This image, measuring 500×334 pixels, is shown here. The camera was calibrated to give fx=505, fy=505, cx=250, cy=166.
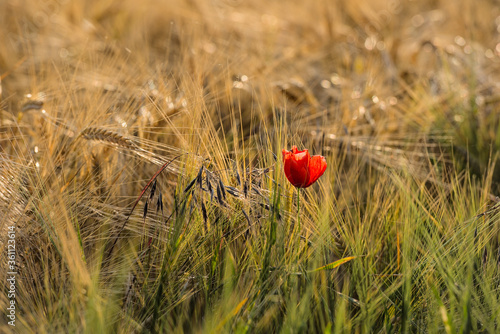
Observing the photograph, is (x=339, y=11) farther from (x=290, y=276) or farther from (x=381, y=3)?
(x=290, y=276)

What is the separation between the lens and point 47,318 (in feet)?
2.56

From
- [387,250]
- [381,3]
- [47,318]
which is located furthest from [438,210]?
[381,3]

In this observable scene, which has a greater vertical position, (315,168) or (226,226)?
(315,168)

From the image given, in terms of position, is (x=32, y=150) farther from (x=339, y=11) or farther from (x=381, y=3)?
(x=381, y=3)

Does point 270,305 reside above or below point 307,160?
below

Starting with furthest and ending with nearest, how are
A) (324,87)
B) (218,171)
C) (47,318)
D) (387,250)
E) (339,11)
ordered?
(339,11) → (324,87) → (387,250) → (218,171) → (47,318)

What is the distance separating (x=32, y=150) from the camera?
1.05 meters

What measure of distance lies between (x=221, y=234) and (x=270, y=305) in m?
0.14

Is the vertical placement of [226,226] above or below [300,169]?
below

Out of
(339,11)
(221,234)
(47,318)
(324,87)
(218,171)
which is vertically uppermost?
(339,11)

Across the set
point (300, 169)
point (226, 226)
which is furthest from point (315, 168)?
point (226, 226)

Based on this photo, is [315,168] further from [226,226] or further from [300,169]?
[226,226]

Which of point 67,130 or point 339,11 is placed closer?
point 67,130

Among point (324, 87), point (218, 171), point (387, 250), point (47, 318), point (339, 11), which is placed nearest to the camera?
point (47, 318)
